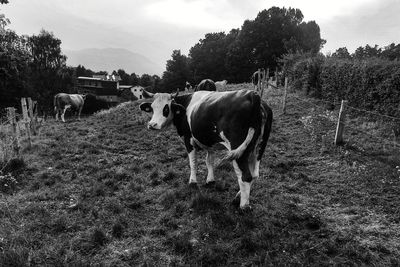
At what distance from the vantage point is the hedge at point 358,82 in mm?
11102

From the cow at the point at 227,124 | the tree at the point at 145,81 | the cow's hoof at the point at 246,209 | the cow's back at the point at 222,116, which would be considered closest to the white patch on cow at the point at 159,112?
the cow at the point at 227,124

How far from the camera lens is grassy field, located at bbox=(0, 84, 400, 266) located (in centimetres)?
415

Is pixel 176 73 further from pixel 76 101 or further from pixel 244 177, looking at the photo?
pixel 244 177

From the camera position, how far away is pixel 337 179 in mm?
6812

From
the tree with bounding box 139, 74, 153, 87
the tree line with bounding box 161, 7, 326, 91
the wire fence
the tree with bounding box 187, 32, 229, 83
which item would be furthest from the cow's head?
the tree with bounding box 139, 74, 153, 87

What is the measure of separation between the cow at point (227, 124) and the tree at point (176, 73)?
5424 cm

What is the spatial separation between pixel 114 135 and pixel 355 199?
9.51 m

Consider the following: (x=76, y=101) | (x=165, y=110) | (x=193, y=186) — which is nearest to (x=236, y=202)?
(x=193, y=186)

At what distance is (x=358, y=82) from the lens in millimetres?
13320

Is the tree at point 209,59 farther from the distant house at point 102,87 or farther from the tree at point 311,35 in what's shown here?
the distant house at point 102,87

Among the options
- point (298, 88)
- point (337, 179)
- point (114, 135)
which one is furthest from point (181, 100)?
→ point (298, 88)

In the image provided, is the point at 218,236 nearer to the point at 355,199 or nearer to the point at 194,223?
the point at 194,223

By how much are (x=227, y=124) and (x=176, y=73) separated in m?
57.6

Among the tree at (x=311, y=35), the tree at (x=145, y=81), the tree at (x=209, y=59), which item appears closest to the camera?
the tree at (x=311, y=35)
